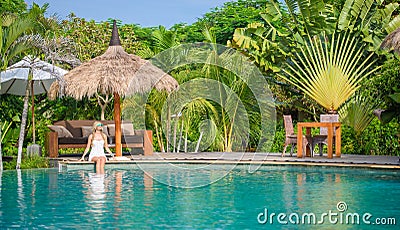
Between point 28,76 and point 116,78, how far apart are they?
1.84 m

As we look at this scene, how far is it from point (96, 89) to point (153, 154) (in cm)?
262

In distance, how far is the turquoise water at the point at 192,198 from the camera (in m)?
7.52

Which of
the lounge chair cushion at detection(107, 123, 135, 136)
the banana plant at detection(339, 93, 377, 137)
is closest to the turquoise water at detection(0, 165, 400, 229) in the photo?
the lounge chair cushion at detection(107, 123, 135, 136)

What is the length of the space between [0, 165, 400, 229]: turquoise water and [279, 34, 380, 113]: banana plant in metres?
3.84

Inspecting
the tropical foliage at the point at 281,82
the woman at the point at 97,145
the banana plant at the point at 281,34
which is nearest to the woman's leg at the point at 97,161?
the woman at the point at 97,145

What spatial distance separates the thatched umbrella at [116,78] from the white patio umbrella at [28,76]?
1.48 ft

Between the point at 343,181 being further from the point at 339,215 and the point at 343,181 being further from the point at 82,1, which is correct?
the point at 82,1

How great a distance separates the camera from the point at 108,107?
1906 cm

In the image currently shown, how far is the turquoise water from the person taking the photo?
24.7ft

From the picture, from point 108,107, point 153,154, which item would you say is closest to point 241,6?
point 108,107

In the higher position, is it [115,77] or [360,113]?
[115,77]

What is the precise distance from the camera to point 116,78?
1449 centimetres

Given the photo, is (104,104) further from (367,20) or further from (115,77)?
(367,20)

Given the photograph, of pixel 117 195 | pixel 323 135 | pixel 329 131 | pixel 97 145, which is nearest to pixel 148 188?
pixel 117 195
